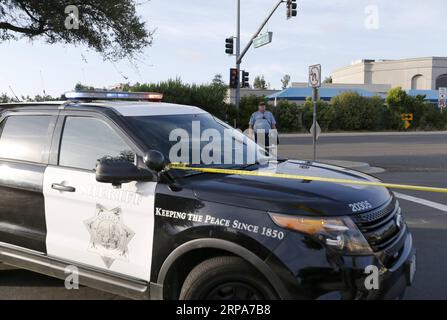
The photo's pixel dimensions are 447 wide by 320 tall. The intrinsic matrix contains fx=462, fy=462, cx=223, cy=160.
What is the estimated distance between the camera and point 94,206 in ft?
11.0

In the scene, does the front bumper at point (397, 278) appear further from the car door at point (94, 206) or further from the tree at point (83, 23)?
the tree at point (83, 23)

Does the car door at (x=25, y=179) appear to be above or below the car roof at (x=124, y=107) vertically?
below

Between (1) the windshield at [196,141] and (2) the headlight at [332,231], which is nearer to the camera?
(2) the headlight at [332,231]

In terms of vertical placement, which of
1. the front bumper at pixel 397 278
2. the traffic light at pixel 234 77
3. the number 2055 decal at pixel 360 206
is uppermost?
the traffic light at pixel 234 77

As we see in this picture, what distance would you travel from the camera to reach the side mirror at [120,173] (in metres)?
3.07

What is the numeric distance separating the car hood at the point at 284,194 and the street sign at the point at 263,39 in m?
19.0

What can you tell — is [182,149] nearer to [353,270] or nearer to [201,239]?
[201,239]

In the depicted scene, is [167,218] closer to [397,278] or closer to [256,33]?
[397,278]

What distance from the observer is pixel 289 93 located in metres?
55.6

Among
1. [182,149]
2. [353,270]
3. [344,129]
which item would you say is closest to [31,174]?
[182,149]

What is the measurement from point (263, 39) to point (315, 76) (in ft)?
32.7

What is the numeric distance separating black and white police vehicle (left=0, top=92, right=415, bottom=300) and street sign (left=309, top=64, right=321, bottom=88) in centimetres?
879

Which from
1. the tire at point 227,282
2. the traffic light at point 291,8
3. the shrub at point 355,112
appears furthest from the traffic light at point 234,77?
the tire at point 227,282
